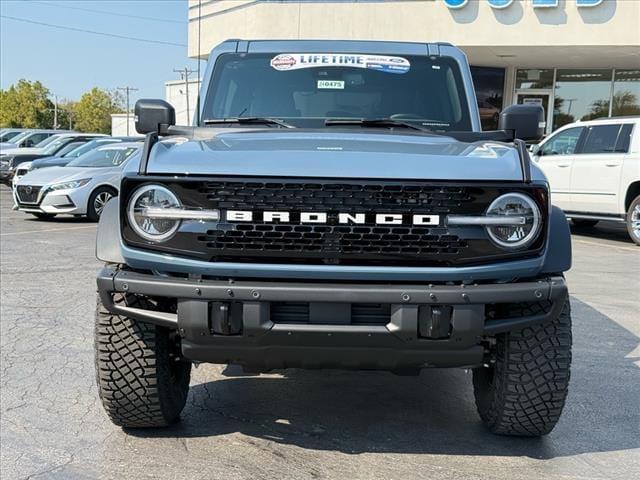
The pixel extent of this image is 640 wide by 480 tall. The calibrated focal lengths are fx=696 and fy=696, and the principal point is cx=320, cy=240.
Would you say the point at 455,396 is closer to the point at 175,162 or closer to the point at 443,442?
the point at 443,442

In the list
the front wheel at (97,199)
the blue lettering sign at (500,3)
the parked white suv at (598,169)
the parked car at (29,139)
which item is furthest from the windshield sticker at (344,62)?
the parked car at (29,139)

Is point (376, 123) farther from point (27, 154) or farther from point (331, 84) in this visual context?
point (27, 154)

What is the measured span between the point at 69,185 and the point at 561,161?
8760 millimetres

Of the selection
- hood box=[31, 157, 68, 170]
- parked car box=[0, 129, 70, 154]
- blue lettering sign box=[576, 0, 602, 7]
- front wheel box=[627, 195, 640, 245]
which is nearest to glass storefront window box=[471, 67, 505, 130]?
blue lettering sign box=[576, 0, 602, 7]

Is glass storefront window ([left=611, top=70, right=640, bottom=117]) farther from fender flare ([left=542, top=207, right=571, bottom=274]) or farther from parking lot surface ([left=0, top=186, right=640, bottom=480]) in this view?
fender flare ([left=542, top=207, right=571, bottom=274])

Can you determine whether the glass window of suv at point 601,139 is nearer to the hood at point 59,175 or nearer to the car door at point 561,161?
the car door at point 561,161

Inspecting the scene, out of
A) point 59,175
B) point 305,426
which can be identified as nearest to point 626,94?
point 59,175

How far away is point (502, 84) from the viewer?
22.0 meters

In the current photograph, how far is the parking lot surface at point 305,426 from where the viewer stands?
3.18m

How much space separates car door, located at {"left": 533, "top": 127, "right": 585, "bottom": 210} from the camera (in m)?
11.7

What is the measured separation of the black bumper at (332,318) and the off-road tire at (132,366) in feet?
1.13

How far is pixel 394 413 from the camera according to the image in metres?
3.87

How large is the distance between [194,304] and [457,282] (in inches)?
41.6

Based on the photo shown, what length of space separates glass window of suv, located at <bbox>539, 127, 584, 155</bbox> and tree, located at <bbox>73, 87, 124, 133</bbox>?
107 m
